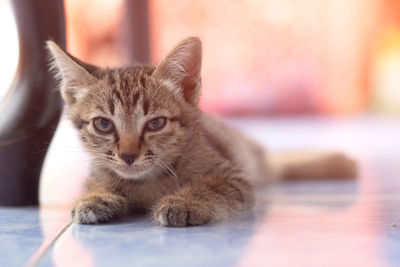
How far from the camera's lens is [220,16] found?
21.1 ft

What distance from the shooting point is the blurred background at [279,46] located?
6.34 m

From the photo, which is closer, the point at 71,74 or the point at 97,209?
the point at 97,209

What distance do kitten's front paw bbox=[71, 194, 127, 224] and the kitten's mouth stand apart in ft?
0.31

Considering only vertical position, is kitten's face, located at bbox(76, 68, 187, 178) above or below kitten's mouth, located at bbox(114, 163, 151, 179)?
above

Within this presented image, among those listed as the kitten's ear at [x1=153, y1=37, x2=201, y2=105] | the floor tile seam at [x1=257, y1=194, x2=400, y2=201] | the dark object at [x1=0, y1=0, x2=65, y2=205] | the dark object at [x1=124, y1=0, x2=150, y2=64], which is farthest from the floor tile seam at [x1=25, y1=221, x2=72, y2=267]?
the dark object at [x1=124, y1=0, x2=150, y2=64]

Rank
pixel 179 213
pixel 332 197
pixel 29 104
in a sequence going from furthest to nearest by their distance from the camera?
1. pixel 332 197
2. pixel 29 104
3. pixel 179 213

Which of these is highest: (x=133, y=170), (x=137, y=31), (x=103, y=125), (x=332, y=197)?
(x=137, y=31)

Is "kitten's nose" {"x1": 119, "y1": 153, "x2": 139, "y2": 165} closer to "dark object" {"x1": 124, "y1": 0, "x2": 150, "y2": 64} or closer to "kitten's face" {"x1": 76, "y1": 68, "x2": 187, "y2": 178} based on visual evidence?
"kitten's face" {"x1": 76, "y1": 68, "x2": 187, "y2": 178}

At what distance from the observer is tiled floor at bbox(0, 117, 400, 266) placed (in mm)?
1182

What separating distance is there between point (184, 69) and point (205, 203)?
500 millimetres

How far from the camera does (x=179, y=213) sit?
4.90 ft

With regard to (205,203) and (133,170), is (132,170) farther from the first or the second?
(205,203)

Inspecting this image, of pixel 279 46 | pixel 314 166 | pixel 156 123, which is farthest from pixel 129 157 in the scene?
pixel 279 46

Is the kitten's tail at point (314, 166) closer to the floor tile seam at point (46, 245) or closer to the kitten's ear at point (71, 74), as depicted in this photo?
the kitten's ear at point (71, 74)
